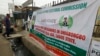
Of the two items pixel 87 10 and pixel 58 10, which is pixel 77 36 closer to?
pixel 87 10

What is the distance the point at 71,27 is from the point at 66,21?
256 mm

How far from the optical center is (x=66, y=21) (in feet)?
10.3

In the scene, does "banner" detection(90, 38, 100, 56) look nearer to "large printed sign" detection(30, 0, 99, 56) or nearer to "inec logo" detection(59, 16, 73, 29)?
"large printed sign" detection(30, 0, 99, 56)

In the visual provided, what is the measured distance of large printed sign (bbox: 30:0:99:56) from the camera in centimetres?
241

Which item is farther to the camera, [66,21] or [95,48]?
[66,21]

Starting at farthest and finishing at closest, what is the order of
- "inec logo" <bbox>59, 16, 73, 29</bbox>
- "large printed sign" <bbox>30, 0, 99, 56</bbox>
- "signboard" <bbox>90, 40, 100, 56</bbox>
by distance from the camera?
"inec logo" <bbox>59, 16, 73, 29</bbox> < "large printed sign" <bbox>30, 0, 99, 56</bbox> < "signboard" <bbox>90, 40, 100, 56</bbox>

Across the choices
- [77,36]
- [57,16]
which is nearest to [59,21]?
[57,16]

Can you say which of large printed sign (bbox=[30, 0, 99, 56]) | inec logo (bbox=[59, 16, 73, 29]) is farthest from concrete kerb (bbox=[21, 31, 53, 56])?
inec logo (bbox=[59, 16, 73, 29])

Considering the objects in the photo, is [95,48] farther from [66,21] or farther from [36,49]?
[36,49]

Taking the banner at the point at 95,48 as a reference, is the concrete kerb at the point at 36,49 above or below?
below

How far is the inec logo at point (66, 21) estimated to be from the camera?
298 cm

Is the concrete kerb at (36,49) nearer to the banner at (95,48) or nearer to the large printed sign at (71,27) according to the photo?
Answer: the large printed sign at (71,27)

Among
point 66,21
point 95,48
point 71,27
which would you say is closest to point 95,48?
point 95,48

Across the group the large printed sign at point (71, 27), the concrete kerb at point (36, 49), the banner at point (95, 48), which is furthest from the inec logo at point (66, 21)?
the concrete kerb at point (36, 49)
